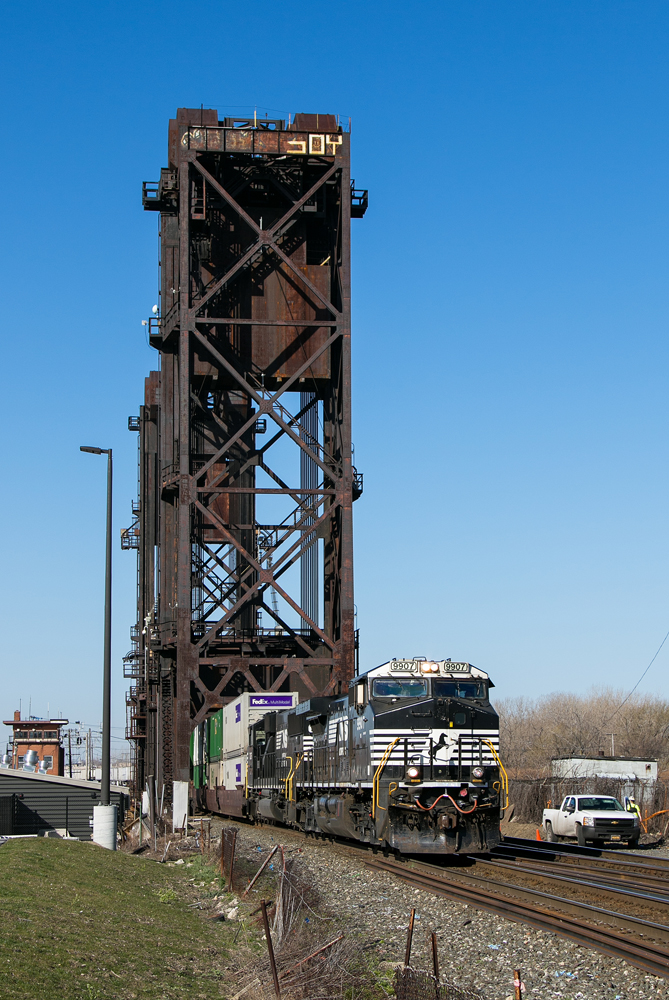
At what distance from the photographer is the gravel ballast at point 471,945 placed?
38.6 ft

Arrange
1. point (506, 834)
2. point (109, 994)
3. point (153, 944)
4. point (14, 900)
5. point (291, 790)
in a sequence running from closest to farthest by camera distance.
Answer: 1. point (109, 994)
2. point (153, 944)
3. point (14, 900)
4. point (291, 790)
5. point (506, 834)

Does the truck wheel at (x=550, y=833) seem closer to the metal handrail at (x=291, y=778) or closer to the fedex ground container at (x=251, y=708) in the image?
the metal handrail at (x=291, y=778)

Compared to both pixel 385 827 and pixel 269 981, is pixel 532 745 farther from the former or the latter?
pixel 269 981

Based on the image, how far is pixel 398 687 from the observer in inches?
867

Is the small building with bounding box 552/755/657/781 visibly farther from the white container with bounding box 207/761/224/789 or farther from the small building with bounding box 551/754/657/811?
the white container with bounding box 207/761/224/789

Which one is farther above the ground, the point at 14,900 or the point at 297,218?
the point at 297,218

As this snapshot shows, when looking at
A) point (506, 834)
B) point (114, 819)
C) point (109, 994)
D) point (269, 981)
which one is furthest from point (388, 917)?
point (506, 834)

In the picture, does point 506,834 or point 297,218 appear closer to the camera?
point 506,834

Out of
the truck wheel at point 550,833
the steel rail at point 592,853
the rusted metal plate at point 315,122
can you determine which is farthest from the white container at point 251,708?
the rusted metal plate at point 315,122

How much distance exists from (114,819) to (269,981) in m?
18.1

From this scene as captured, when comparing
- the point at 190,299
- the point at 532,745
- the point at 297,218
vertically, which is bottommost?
the point at 532,745

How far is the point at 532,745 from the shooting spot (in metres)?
127

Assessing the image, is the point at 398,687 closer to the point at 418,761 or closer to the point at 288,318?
the point at 418,761

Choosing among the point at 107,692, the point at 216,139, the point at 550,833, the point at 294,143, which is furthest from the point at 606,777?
the point at 216,139
